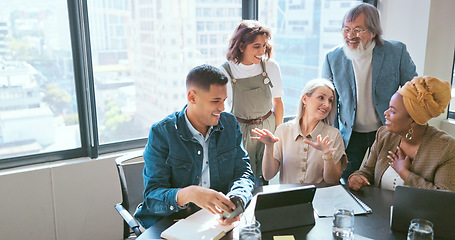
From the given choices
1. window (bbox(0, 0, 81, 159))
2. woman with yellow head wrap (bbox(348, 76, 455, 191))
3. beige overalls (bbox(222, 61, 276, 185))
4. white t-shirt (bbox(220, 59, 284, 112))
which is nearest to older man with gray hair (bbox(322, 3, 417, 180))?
white t-shirt (bbox(220, 59, 284, 112))

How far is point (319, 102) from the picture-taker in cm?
228

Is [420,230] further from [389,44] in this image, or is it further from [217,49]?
[217,49]

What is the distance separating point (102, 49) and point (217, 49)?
980 mm

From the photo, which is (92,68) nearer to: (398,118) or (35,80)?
(35,80)

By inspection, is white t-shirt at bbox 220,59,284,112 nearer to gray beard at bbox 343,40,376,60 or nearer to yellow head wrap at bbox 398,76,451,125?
gray beard at bbox 343,40,376,60

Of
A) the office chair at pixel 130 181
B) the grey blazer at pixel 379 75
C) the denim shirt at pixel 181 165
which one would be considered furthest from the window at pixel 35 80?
the grey blazer at pixel 379 75

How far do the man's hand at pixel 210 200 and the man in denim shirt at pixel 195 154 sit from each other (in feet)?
0.16

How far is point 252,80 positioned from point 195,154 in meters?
0.95

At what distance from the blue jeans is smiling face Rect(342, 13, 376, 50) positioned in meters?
0.63

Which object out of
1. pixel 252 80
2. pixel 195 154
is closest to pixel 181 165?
pixel 195 154

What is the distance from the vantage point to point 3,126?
2.65 m

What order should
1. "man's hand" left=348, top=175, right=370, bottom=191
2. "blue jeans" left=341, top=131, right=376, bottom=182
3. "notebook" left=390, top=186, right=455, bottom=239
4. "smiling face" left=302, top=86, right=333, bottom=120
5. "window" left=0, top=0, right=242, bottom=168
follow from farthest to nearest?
"blue jeans" left=341, top=131, right=376, bottom=182 < "window" left=0, top=0, right=242, bottom=168 < "smiling face" left=302, top=86, right=333, bottom=120 < "man's hand" left=348, top=175, right=370, bottom=191 < "notebook" left=390, top=186, right=455, bottom=239

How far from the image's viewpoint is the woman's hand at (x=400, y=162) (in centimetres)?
189

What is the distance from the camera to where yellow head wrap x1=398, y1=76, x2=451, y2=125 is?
6.15 ft
